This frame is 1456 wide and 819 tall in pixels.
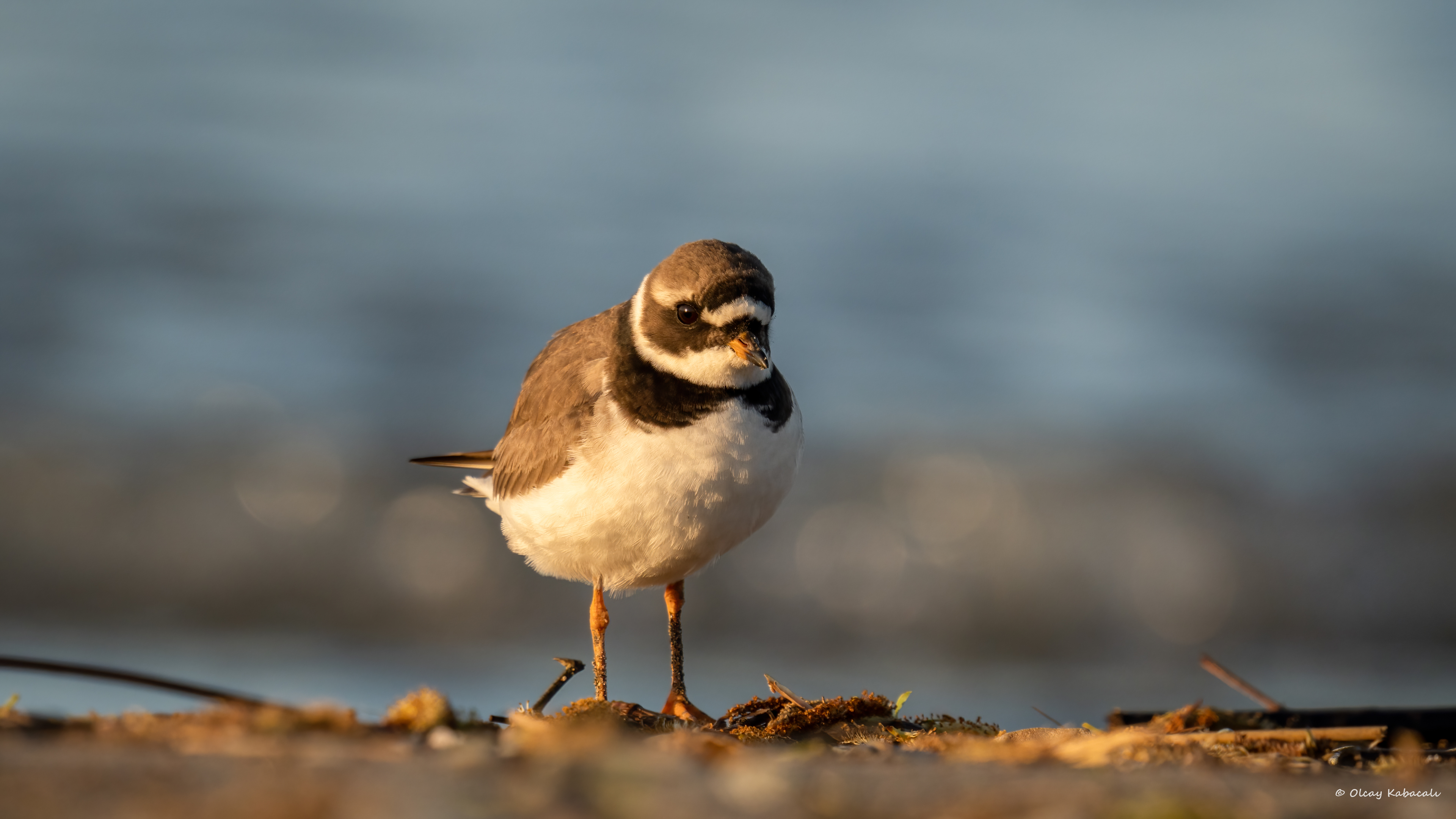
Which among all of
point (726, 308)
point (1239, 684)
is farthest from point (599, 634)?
point (1239, 684)

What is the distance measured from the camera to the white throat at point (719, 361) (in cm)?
566

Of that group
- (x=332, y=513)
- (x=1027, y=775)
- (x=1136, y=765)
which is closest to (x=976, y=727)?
(x=1136, y=765)

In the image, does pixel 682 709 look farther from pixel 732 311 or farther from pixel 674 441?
pixel 732 311

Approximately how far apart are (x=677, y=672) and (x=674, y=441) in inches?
47.6

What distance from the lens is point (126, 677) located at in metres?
3.11

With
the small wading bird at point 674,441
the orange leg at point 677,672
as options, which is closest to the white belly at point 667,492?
the small wading bird at point 674,441

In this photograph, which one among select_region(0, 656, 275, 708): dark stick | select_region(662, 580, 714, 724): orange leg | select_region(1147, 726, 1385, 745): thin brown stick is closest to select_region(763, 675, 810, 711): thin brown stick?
A: select_region(662, 580, 714, 724): orange leg

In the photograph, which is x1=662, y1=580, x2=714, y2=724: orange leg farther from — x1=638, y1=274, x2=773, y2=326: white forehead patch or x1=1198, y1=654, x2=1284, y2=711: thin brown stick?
x1=1198, y1=654, x2=1284, y2=711: thin brown stick

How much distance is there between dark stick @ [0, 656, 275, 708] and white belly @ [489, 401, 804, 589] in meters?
2.56

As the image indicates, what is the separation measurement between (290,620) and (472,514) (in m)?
2.40

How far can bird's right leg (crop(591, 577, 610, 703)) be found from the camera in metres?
5.84

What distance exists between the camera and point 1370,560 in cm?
1409

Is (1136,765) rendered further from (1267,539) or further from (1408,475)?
(1408,475)

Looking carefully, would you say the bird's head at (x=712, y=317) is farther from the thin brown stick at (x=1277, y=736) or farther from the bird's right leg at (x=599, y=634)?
the thin brown stick at (x=1277, y=736)
